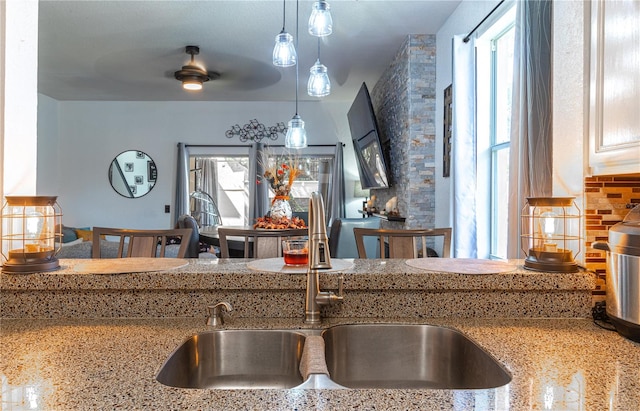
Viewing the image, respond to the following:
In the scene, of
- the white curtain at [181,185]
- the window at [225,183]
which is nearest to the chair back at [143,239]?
the white curtain at [181,185]

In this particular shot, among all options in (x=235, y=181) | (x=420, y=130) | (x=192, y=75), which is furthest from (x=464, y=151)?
(x=235, y=181)

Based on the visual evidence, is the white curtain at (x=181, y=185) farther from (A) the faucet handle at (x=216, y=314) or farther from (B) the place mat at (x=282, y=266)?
(A) the faucet handle at (x=216, y=314)

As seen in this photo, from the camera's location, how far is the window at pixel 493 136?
9.37ft

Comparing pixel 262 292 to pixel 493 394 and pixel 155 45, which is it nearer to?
pixel 493 394

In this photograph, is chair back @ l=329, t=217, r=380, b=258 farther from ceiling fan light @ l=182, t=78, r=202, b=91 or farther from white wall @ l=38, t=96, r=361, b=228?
white wall @ l=38, t=96, r=361, b=228

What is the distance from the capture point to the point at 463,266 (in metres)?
1.30

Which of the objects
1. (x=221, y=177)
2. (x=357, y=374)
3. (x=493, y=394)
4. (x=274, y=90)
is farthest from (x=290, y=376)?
(x=221, y=177)

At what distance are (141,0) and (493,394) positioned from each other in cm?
346

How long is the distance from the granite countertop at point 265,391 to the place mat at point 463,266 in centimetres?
14

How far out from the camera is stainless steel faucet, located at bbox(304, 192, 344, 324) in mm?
1073

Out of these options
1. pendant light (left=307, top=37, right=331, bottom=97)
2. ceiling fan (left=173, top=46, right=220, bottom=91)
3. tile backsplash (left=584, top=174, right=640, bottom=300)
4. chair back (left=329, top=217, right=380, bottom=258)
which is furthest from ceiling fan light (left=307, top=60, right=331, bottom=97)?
tile backsplash (left=584, top=174, right=640, bottom=300)

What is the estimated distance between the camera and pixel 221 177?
7617 mm

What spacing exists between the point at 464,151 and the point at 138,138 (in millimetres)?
5343

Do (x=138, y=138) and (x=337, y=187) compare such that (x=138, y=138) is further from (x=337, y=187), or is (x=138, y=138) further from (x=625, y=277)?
(x=625, y=277)
